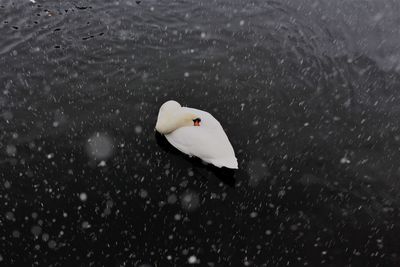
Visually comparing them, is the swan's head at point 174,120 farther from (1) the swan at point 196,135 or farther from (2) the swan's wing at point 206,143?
(2) the swan's wing at point 206,143

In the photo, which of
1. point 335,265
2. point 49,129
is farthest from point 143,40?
point 335,265

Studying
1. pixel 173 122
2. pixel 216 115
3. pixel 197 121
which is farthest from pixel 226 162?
pixel 216 115

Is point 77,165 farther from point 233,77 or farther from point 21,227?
point 233,77

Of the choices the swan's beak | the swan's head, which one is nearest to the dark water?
the swan's head

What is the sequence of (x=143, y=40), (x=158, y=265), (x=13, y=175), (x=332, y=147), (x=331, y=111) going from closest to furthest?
(x=158, y=265) → (x=13, y=175) → (x=332, y=147) → (x=331, y=111) → (x=143, y=40)

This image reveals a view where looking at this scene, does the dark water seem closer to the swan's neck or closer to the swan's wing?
the swan's wing

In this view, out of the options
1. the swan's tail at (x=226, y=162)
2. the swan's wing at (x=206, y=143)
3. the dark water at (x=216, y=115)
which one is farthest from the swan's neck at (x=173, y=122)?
the swan's tail at (x=226, y=162)
